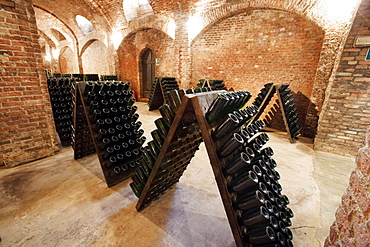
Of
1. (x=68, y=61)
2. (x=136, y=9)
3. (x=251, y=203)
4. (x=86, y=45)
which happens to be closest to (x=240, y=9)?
(x=136, y=9)

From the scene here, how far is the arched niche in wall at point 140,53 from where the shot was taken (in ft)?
26.1

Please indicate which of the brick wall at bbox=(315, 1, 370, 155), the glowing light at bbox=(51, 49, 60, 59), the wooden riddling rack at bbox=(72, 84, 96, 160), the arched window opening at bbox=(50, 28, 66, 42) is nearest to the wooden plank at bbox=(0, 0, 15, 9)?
the wooden riddling rack at bbox=(72, 84, 96, 160)

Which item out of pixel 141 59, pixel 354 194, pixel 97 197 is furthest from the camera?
pixel 141 59

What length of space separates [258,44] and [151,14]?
17.4 feet

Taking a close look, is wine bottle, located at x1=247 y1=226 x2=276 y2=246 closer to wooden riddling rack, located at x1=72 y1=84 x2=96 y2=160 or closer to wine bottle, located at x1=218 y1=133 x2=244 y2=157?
wine bottle, located at x1=218 y1=133 x2=244 y2=157

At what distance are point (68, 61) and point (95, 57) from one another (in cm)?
362

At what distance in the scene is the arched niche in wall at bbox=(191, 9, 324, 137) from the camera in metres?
4.76

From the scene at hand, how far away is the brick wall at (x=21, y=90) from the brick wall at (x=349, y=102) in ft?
19.3

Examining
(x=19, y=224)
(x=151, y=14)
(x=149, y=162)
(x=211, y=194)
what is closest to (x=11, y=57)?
(x=19, y=224)

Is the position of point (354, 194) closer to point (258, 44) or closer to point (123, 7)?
point (258, 44)

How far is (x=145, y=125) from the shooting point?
17.4 ft

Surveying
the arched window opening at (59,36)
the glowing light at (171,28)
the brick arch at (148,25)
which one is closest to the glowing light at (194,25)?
the glowing light at (171,28)

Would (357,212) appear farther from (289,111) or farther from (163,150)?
(289,111)

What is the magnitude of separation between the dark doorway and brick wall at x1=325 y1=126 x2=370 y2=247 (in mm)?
9219
